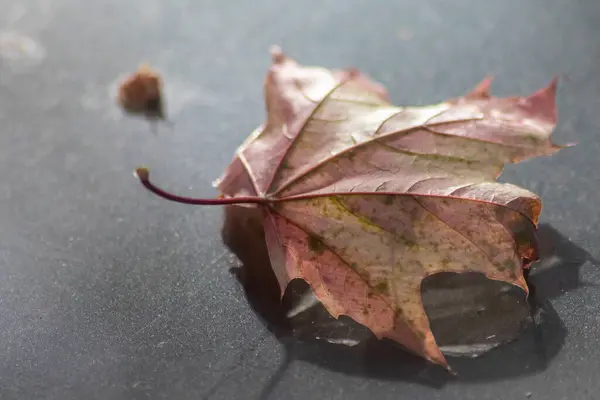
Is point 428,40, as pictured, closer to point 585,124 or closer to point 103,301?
point 585,124

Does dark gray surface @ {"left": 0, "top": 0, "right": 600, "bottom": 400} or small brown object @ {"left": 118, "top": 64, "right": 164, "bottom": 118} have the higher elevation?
small brown object @ {"left": 118, "top": 64, "right": 164, "bottom": 118}

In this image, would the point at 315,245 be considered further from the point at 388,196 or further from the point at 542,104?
the point at 542,104

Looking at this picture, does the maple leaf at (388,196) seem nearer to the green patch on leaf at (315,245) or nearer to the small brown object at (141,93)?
the green patch on leaf at (315,245)

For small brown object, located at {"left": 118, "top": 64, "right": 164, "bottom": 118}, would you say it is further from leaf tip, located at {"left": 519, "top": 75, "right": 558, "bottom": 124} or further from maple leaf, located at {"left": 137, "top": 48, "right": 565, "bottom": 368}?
leaf tip, located at {"left": 519, "top": 75, "right": 558, "bottom": 124}

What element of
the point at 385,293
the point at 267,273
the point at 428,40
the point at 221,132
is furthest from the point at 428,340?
the point at 428,40

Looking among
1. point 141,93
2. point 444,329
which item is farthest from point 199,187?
point 444,329

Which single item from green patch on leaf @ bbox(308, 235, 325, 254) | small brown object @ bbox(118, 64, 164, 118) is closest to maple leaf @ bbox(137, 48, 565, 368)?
green patch on leaf @ bbox(308, 235, 325, 254)

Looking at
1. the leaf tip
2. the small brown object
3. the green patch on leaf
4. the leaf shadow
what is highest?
the small brown object

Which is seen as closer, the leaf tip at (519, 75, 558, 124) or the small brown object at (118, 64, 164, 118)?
the leaf tip at (519, 75, 558, 124)
